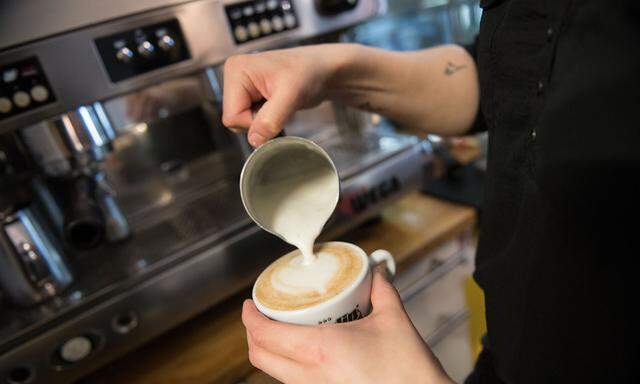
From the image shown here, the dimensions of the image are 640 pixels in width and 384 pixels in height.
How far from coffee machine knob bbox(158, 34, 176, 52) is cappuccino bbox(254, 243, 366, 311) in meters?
0.46

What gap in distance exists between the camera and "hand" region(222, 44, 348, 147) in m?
0.50

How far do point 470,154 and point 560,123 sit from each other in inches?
36.4

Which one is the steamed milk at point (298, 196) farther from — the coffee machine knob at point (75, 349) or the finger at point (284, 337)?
the coffee machine knob at point (75, 349)

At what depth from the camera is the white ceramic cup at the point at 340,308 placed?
0.45 m

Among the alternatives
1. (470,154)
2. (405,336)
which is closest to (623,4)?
(405,336)

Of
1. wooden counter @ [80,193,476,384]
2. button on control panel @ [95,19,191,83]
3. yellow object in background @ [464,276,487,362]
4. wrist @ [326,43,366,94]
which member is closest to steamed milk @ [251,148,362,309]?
wrist @ [326,43,366,94]

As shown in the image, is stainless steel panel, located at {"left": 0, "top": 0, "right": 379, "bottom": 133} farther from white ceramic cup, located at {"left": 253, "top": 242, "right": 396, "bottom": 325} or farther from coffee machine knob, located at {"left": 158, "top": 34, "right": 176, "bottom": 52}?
white ceramic cup, located at {"left": 253, "top": 242, "right": 396, "bottom": 325}

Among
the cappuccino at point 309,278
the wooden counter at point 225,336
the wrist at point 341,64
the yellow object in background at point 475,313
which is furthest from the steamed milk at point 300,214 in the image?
the yellow object in background at point 475,313

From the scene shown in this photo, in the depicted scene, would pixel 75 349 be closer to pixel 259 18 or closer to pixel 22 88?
pixel 22 88

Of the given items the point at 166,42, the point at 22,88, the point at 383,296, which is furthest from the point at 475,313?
the point at 22,88

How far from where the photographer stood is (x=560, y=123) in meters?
0.38

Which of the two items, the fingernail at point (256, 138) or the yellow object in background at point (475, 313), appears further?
the yellow object in background at point (475, 313)

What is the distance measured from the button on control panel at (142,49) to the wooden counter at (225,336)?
478 mm

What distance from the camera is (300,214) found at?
565 mm
